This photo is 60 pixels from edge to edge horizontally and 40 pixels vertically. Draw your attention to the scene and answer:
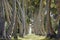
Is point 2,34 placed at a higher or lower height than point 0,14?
lower

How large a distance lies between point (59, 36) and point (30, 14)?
16.1m

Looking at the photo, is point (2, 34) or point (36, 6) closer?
point (2, 34)

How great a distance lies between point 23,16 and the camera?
59.5 ft

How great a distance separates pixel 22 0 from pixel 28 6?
3487 millimetres

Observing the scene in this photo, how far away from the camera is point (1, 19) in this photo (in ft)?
43.3

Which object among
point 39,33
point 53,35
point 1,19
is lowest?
point 39,33

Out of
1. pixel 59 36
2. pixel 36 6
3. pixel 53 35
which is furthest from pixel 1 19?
pixel 36 6

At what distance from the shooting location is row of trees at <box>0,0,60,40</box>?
43.2 ft

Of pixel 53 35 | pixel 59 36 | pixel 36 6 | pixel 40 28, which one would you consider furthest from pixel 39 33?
pixel 59 36

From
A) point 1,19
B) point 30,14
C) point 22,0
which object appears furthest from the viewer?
point 30,14

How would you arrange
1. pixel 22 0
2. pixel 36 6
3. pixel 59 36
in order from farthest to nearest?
1. pixel 36 6
2. pixel 22 0
3. pixel 59 36

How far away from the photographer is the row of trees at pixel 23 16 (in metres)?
13.2

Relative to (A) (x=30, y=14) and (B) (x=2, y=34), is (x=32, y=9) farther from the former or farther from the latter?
(B) (x=2, y=34)

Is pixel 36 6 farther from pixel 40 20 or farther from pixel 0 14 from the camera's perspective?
pixel 0 14
